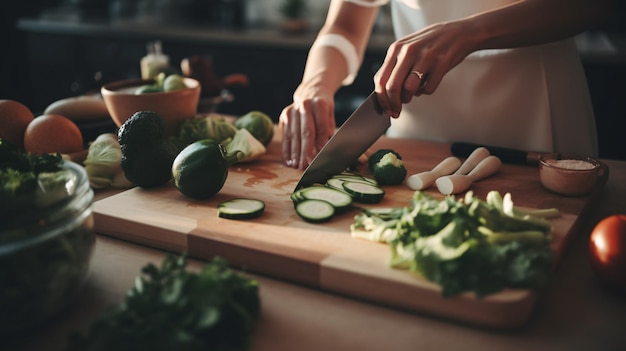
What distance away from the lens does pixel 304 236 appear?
1.41m

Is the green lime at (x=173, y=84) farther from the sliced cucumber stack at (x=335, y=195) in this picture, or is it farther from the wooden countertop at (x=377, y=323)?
the wooden countertop at (x=377, y=323)

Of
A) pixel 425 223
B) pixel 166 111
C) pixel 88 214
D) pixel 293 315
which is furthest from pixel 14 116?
pixel 425 223

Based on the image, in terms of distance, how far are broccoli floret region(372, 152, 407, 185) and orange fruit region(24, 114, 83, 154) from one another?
1058 mm

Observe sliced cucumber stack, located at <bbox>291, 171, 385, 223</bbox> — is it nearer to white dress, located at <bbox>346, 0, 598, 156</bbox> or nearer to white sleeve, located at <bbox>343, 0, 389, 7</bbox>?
white dress, located at <bbox>346, 0, 598, 156</bbox>

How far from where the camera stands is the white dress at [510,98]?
7.16ft

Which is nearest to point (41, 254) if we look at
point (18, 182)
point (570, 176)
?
point (18, 182)

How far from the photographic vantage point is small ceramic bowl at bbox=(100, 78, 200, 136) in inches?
78.9

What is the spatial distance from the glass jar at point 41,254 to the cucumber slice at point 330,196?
647 mm

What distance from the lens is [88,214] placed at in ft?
3.76

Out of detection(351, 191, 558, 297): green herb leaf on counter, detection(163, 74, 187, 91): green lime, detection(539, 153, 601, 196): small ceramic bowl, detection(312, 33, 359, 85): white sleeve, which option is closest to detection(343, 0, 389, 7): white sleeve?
detection(312, 33, 359, 85): white sleeve

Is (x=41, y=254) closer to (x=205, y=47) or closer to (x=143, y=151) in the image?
(x=143, y=151)

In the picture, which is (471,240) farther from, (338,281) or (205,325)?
(205,325)

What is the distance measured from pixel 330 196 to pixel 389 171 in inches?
10.5

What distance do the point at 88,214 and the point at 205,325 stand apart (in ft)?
1.30
